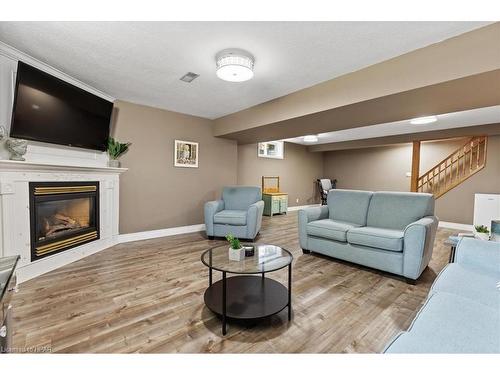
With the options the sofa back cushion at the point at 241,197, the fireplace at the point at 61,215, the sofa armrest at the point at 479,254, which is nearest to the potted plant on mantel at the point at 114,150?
the fireplace at the point at 61,215

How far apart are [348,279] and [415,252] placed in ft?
2.34

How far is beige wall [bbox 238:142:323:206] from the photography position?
6.35 m

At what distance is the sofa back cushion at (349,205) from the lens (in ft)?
10.4

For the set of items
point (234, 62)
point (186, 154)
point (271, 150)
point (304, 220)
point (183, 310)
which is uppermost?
point (234, 62)

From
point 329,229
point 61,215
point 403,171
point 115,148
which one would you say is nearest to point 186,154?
point 115,148

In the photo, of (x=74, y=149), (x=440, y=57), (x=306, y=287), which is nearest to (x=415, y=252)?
(x=306, y=287)

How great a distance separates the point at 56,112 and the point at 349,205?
3905mm

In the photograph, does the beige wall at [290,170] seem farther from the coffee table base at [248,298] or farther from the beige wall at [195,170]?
the coffee table base at [248,298]

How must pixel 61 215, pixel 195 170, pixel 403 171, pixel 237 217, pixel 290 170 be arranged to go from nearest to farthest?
pixel 61 215 < pixel 237 217 < pixel 195 170 < pixel 403 171 < pixel 290 170

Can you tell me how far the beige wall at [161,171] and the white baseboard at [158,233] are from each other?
0.24ft

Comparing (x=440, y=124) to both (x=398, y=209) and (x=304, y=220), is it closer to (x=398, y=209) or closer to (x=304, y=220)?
(x=398, y=209)

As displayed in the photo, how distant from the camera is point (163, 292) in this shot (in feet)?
6.94

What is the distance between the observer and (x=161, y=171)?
411cm
